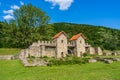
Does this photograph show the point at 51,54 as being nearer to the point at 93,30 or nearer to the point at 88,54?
the point at 88,54

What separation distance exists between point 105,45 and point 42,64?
40.2 metres

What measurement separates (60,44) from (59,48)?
0.96 meters

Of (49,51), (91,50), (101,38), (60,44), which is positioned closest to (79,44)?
(91,50)

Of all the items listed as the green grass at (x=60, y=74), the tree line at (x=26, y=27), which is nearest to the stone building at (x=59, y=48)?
the tree line at (x=26, y=27)

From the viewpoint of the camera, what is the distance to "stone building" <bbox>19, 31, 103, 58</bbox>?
41562 mm

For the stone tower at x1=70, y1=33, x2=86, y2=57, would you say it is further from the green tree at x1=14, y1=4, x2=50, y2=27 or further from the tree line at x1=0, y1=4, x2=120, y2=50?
the green tree at x1=14, y1=4, x2=50, y2=27

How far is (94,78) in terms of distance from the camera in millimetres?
18750

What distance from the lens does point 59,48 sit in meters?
44.7

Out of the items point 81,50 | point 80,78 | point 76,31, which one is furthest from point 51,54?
point 76,31

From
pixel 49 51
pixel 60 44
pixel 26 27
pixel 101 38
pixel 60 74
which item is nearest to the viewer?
pixel 60 74

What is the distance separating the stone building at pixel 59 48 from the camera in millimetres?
41562

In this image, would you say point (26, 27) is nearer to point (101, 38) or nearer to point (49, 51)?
point (49, 51)

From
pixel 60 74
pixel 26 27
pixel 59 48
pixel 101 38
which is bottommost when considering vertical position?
pixel 60 74

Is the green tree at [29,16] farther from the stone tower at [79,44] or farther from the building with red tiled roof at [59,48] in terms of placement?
the stone tower at [79,44]
